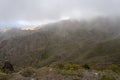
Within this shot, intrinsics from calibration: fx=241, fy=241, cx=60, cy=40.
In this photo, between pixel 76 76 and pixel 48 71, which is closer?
pixel 76 76

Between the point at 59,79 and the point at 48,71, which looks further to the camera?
the point at 48,71

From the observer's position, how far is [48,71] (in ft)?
58.5

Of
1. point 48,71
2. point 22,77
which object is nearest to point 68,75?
point 48,71

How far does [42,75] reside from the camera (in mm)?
16797

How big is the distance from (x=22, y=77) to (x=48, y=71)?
7.27ft

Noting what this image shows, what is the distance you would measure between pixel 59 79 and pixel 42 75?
1.51 metres

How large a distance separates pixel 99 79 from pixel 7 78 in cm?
628

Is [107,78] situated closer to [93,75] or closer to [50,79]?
[93,75]

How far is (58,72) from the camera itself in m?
17.5

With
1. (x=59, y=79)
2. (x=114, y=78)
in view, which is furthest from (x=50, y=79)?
(x=114, y=78)

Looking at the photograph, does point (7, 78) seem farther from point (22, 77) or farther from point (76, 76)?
point (76, 76)

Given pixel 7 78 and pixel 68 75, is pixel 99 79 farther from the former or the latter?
pixel 7 78

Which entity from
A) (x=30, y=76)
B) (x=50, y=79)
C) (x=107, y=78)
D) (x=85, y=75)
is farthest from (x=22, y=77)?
(x=107, y=78)

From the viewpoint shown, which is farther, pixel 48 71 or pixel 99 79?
pixel 48 71
